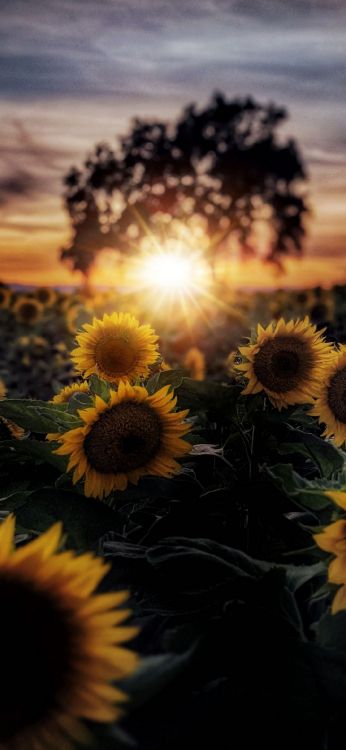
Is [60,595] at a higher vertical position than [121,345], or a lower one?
lower

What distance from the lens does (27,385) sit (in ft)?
36.0

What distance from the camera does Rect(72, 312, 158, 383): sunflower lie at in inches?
88.6

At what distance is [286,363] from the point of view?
6.54 feet

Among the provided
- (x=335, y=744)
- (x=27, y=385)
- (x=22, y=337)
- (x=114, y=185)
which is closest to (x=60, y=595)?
(x=335, y=744)

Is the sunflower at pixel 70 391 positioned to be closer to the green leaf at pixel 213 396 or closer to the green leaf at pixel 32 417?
the green leaf at pixel 32 417

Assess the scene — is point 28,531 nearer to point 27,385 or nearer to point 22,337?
point 27,385

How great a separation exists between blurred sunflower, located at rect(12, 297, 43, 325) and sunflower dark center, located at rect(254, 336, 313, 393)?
11.8 m

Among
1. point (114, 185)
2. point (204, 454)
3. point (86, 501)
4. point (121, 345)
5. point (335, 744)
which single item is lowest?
point (335, 744)

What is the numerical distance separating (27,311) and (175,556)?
12.6 metres

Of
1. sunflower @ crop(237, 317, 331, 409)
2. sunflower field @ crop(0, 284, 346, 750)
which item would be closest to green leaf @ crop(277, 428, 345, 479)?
sunflower field @ crop(0, 284, 346, 750)

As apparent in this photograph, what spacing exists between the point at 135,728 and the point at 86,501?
603 millimetres

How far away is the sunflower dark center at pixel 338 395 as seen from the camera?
78.8 inches

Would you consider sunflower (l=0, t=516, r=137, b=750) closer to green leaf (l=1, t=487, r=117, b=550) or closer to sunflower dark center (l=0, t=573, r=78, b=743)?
sunflower dark center (l=0, t=573, r=78, b=743)

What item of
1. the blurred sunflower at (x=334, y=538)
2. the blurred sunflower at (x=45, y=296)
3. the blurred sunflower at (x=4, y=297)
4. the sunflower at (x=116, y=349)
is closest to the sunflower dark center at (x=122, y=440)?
the sunflower at (x=116, y=349)
